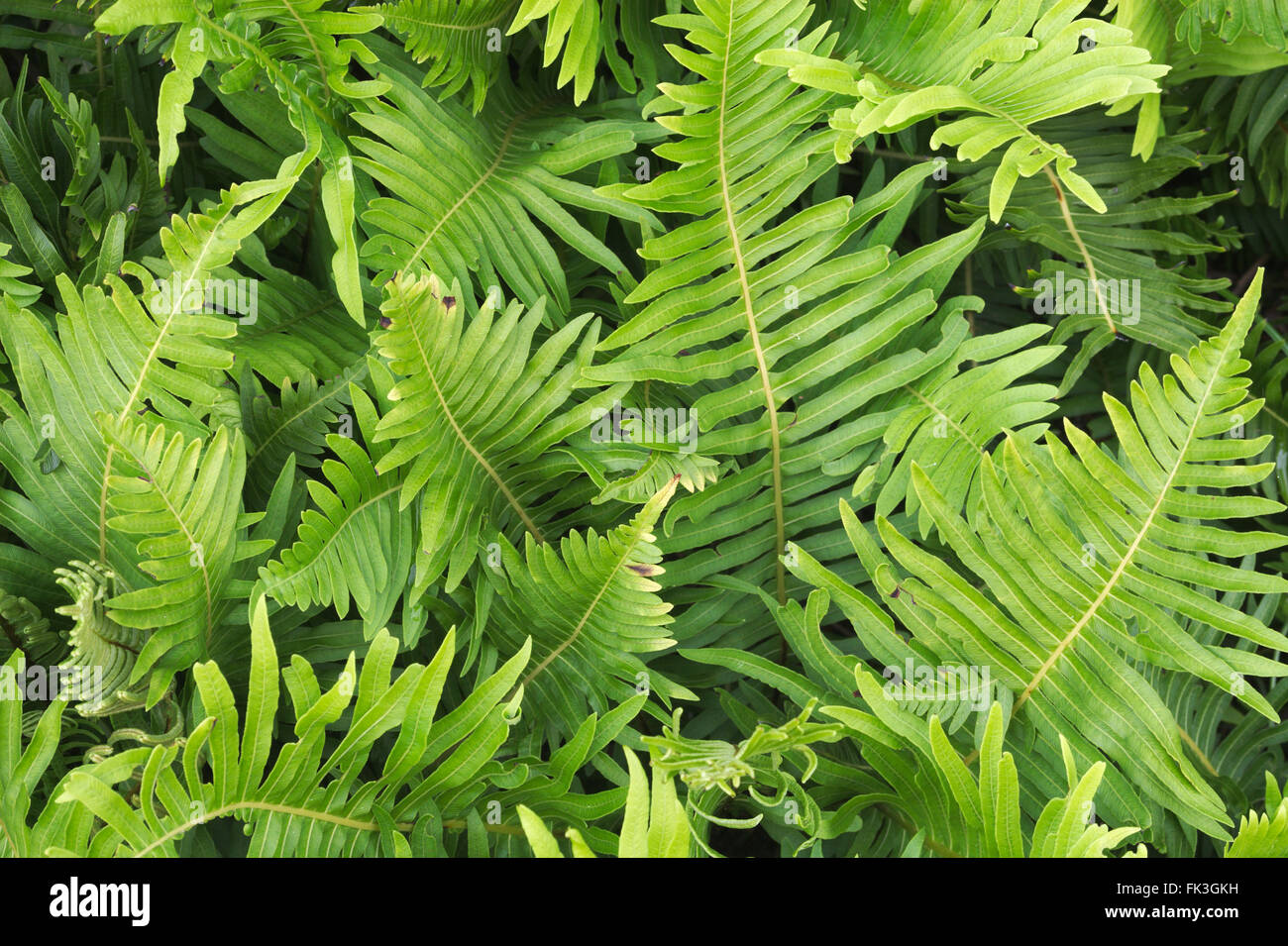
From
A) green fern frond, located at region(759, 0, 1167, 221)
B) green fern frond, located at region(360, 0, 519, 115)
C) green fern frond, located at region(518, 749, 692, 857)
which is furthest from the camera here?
green fern frond, located at region(360, 0, 519, 115)

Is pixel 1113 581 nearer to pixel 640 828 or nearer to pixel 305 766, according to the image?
pixel 640 828

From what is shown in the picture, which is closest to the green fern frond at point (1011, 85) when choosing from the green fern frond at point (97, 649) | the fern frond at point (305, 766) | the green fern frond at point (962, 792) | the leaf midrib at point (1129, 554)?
the leaf midrib at point (1129, 554)

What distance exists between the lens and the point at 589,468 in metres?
0.95

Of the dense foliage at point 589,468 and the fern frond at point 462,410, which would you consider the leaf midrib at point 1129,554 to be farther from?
the fern frond at point 462,410

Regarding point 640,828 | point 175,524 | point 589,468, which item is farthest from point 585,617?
point 175,524

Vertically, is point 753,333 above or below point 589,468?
above

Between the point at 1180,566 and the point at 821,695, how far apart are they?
355 mm

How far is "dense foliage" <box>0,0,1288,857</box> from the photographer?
83 cm

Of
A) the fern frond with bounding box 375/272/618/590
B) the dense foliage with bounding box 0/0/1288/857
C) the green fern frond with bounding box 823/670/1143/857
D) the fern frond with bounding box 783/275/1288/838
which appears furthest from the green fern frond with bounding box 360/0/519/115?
the green fern frond with bounding box 823/670/1143/857

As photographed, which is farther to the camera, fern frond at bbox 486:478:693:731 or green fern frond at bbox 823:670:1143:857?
fern frond at bbox 486:478:693:731

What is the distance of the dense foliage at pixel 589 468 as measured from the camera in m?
0.83

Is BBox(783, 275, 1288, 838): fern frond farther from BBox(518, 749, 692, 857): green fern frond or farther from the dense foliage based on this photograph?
BBox(518, 749, 692, 857): green fern frond
